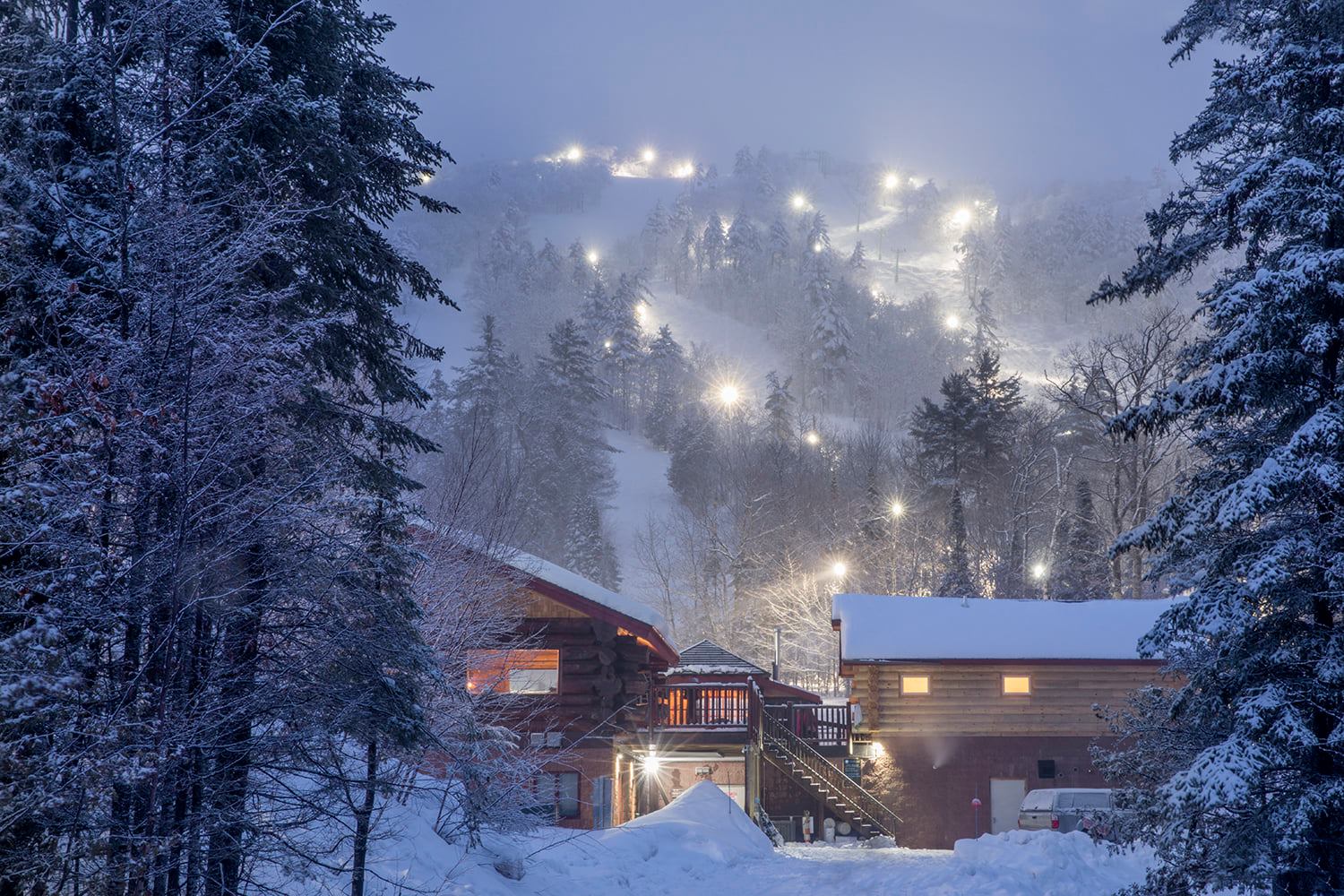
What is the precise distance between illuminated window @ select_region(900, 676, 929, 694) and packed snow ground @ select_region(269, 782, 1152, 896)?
11043 mm

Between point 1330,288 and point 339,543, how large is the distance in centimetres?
895

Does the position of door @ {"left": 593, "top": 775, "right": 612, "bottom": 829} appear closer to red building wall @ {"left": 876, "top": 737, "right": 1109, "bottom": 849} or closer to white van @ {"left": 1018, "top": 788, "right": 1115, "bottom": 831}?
red building wall @ {"left": 876, "top": 737, "right": 1109, "bottom": 849}

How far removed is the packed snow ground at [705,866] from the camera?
1274 centimetres

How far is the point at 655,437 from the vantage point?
91938mm

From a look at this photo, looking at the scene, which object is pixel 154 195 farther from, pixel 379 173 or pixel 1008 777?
pixel 1008 777

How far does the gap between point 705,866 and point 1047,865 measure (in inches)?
203

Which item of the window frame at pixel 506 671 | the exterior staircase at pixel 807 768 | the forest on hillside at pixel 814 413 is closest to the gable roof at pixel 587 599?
the window frame at pixel 506 671

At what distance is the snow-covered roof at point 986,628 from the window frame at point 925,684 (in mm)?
664

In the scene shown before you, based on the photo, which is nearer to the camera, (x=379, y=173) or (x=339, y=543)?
(x=339, y=543)

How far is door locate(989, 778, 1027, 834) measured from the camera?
95.9 feet

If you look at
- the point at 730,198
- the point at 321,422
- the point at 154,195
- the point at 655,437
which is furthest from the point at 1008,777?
the point at 730,198

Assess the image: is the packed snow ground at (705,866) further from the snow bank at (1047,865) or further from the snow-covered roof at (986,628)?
the snow-covered roof at (986,628)

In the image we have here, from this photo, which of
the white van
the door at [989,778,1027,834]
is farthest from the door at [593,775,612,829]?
the door at [989,778,1027,834]

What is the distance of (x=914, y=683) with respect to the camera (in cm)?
2989
